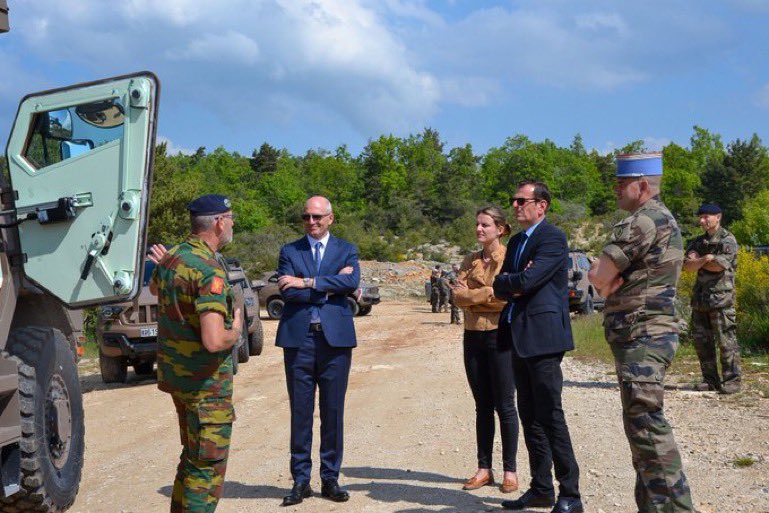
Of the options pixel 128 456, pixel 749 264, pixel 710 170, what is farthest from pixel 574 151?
pixel 128 456

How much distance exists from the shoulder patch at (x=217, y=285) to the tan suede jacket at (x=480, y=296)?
216 centimetres

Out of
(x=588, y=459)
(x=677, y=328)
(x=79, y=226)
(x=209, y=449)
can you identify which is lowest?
(x=588, y=459)

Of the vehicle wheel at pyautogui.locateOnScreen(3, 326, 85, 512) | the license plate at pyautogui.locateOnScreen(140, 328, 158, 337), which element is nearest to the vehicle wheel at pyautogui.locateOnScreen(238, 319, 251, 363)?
the license plate at pyautogui.locateOnScreen(140, 328, 158, 337)

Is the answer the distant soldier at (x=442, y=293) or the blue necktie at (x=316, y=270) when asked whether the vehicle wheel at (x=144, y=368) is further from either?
the distant soldier at (x=442, y=293)

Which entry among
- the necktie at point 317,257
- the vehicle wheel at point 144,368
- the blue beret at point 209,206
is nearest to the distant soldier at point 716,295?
the necktie at point 317,257

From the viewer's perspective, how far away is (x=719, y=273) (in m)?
9.98

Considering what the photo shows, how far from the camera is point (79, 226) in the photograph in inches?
208

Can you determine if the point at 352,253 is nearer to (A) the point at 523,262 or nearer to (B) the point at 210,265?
(A) the point at 523,262

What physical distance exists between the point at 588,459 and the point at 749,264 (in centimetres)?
964

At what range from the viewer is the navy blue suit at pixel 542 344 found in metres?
5.47

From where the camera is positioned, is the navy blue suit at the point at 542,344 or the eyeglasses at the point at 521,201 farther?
the eyeglasses at the point at 521,201

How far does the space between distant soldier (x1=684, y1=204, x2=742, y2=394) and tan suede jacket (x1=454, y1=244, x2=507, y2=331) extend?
4.10 metres

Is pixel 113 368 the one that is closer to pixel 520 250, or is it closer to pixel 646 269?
pixel 520 250

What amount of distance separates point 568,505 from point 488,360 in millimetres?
1236
